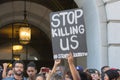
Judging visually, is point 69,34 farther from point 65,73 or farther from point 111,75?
point 111,75

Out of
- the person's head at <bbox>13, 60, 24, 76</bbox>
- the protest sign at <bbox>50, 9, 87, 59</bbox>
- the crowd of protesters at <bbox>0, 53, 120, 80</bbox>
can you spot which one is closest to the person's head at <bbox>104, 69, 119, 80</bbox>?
the crowd of protesters at <bbox>0, 53, 120, 80</bbox>

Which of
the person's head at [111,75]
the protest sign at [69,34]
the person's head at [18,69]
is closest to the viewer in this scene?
the person's head at [111,75]

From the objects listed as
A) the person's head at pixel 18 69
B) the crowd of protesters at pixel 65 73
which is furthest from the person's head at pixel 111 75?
the person's head at pixel 18 69

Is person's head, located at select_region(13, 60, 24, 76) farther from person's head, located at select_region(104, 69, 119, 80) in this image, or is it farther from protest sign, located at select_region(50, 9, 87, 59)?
person's head, located at select_region(104, 69, 119, 80)

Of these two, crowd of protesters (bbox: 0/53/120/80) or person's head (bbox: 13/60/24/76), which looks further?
person's head (bbox: 13/60/24/76)

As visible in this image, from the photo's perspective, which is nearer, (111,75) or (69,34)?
(111,75)

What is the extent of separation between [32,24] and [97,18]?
7.60 m

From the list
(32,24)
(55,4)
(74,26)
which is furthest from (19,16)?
(74,26)

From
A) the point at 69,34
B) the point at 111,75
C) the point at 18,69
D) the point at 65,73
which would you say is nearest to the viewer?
the point at 111,75

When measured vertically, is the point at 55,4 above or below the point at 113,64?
above

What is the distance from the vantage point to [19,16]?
18.2m

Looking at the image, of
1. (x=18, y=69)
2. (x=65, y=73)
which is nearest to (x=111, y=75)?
(x=65, y=73)

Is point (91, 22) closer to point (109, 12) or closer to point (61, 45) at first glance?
point (109, 12)

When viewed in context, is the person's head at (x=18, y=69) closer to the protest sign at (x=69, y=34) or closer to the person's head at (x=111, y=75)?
the protest sign at (x=69, y=34)
